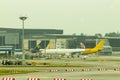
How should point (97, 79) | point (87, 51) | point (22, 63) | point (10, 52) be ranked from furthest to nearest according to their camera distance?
point (10, 52)
point (87, 51)
point (22, 63)
point (97, 79)

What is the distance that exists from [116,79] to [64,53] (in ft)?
435

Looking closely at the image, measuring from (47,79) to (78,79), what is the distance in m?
3.34

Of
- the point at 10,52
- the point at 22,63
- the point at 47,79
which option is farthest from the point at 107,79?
the point at 10,52

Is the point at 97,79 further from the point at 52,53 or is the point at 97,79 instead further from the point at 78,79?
the point at 52,53

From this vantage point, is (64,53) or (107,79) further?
(64,53)

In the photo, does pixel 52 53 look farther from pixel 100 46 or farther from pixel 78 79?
pixel 78 79

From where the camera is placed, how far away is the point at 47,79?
162 ft

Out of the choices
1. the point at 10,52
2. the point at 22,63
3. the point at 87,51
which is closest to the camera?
the point at 22,63

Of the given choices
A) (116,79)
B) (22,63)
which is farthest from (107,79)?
(22,63)

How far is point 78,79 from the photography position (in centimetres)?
4947

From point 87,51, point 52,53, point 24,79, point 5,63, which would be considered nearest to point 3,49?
point 52,53

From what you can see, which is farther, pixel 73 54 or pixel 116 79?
pixel 73 54

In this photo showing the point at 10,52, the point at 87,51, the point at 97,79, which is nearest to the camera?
the point at 97,79

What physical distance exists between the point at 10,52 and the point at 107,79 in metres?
142
